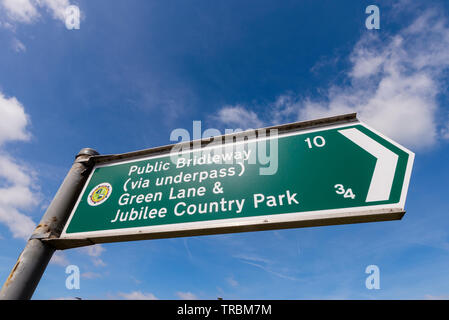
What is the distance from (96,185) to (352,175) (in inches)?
93.4

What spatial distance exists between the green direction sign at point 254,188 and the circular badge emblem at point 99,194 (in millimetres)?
12

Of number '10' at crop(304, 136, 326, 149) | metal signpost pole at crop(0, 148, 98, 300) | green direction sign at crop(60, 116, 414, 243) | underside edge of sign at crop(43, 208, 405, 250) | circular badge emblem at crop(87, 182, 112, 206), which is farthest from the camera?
circular badge emblem at crop(87, 182, 112, 206)

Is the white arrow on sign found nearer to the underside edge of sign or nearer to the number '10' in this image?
the underside edge of sign

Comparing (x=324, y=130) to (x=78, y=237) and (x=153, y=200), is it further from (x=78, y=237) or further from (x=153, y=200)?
(x=78, y=237)

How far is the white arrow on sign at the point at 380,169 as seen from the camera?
1.51 m

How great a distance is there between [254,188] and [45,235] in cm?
183

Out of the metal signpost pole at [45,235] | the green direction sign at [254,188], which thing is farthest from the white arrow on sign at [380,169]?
the metal signpost pole at [45,235]

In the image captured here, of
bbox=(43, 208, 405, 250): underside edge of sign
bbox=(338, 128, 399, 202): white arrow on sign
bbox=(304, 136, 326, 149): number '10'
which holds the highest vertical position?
bbox=(304, 136, 326, 149): number '10'

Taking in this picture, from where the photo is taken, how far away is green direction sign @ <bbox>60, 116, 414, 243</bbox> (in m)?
1.57

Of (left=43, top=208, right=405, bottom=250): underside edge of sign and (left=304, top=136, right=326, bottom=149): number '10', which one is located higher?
(left=304, top=136, right=326, bottom=149): number '10'

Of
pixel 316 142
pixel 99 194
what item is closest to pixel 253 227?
pixel 316 142

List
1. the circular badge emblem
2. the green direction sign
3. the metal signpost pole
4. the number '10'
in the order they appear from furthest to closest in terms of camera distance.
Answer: the circular badge emblem
the number '10'
the metal signpost pole
the green direction sign

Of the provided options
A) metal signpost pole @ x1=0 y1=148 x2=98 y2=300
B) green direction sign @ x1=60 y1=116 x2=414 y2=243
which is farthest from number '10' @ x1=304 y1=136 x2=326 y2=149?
metal signpost pole @ x1=0 y1=148 x2=98 y2=300
